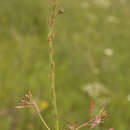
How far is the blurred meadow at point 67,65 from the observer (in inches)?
105

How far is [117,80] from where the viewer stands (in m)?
3.47

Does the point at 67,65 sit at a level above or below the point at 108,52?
below

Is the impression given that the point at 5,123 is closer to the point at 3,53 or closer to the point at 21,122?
the point at 21,122

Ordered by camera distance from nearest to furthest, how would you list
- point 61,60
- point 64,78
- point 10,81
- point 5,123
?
point 5,123, point 10,81, point 64,78, point 61,60

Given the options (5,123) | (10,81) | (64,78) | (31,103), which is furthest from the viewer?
(64,78)

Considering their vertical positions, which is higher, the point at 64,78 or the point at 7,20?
the point at 7,20

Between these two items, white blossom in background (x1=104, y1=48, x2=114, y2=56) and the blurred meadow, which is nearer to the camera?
the blurred meadow

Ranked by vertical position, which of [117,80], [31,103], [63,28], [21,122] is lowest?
[21,122]

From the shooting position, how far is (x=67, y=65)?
12.1 ft

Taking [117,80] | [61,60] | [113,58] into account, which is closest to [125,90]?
[117,80]

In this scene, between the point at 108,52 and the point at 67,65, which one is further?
the point at 108,52

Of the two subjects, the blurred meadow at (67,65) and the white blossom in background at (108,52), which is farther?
the white blossom in background at (108,52)

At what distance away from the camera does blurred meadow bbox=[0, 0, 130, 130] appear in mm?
2666

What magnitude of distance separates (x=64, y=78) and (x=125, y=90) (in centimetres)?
83
